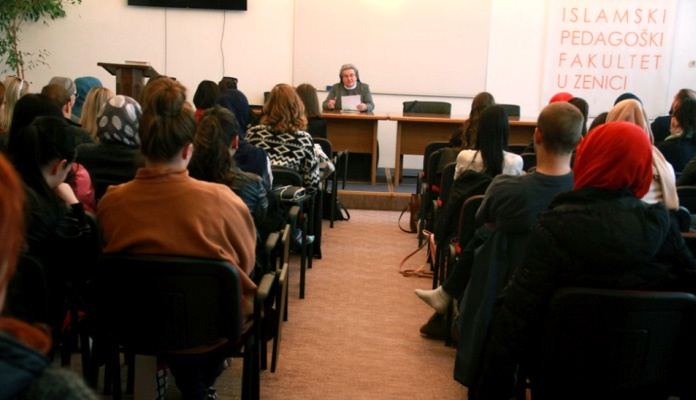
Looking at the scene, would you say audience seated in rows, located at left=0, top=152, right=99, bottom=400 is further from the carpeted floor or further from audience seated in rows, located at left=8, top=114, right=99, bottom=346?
the carpeted floor

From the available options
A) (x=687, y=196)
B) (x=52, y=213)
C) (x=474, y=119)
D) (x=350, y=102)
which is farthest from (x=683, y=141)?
(x=52, y=213)

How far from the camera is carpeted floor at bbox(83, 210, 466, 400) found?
2.82 m

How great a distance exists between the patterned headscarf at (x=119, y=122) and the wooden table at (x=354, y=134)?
4111mm

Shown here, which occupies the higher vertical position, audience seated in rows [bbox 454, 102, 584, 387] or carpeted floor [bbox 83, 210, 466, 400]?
audience seated in rows [bbox 454, 102, 584, 387]

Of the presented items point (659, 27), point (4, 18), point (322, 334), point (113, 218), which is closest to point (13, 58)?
point (4, 18)

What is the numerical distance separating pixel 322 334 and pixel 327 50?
5.75m

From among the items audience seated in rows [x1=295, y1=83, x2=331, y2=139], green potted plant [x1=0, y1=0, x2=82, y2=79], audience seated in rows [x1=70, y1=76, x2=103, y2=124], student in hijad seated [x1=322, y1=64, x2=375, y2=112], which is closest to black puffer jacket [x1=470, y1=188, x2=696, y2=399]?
audience seated in rows [x1=295, y1=83, x2=331, y2=139]

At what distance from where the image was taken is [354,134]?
703cm

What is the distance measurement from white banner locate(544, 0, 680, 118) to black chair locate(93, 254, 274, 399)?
24.6ft

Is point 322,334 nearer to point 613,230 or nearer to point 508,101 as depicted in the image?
point 613,230

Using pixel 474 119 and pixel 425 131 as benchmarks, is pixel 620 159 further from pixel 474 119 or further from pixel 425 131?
pixel 425 131

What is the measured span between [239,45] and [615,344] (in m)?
7.46

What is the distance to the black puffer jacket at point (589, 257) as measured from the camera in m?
1.80

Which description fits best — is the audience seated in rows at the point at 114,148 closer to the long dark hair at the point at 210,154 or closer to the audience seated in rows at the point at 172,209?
the long dark hair at the point at 210,154
